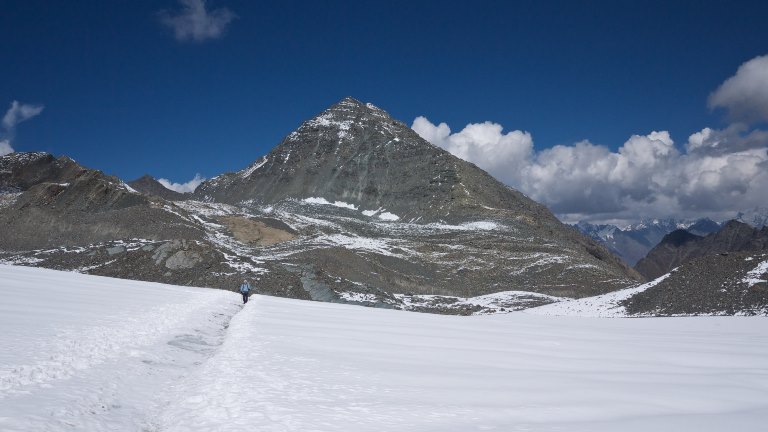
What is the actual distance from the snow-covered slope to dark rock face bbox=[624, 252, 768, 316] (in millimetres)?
17327

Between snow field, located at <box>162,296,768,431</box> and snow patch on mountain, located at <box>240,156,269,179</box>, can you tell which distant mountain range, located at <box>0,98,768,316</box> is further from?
snow field, located at <box>162,296,768,431</box>

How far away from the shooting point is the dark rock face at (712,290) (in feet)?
105

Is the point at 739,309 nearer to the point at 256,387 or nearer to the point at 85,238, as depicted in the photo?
the point at 256,387

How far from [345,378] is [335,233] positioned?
87740 mm

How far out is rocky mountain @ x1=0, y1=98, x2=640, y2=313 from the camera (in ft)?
152

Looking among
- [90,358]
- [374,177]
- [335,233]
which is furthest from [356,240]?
[90,358]

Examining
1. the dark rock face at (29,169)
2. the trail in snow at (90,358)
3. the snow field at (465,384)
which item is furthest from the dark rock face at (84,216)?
the snow field at (465,384)

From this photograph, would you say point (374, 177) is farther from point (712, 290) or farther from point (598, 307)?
point (712, 290)

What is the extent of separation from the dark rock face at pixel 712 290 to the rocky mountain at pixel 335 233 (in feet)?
49.5

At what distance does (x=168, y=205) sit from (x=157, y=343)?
74.9m

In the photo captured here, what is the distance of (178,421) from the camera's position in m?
7.16

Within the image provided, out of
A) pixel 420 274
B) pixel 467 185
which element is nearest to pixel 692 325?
pixel 420 274

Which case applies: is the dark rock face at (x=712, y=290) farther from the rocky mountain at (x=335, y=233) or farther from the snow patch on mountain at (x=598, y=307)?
the rocky mountain at (x=335, y=233)

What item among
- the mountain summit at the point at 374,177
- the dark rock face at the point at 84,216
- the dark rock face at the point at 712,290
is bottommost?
the dark rock face at the point at 712,290
